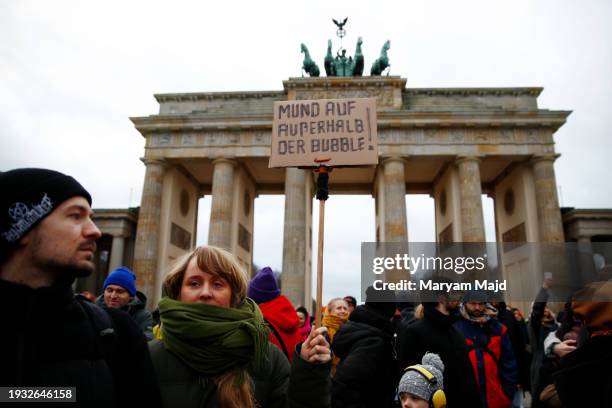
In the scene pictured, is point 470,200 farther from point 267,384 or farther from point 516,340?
point 267,384

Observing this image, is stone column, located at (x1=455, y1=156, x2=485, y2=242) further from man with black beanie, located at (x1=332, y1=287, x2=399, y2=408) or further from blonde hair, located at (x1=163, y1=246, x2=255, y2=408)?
blonde hair, located at (x1=163, y1=246, x2=255, y2=408)

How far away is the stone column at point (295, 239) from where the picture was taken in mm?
24359

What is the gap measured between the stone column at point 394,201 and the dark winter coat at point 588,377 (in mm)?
21908

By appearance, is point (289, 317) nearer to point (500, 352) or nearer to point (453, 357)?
point (453, 357)

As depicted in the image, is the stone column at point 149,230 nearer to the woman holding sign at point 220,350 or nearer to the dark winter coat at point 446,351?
the dark winter coat at point 446,351

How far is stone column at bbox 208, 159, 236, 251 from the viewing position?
25828mm

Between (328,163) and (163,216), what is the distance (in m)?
25.9

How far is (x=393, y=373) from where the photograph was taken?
3936 mm

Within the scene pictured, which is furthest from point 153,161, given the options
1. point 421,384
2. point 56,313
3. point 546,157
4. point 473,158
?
point 56,313

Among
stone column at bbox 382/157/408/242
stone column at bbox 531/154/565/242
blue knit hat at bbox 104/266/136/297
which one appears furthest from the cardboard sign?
stone column at bbox 531/154/565/242

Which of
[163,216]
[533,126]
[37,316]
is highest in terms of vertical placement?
[533,126]

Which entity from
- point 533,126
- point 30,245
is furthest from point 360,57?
point 30,245

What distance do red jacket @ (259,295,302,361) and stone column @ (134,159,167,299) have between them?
23.6 m

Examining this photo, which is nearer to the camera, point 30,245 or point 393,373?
point 30,245
